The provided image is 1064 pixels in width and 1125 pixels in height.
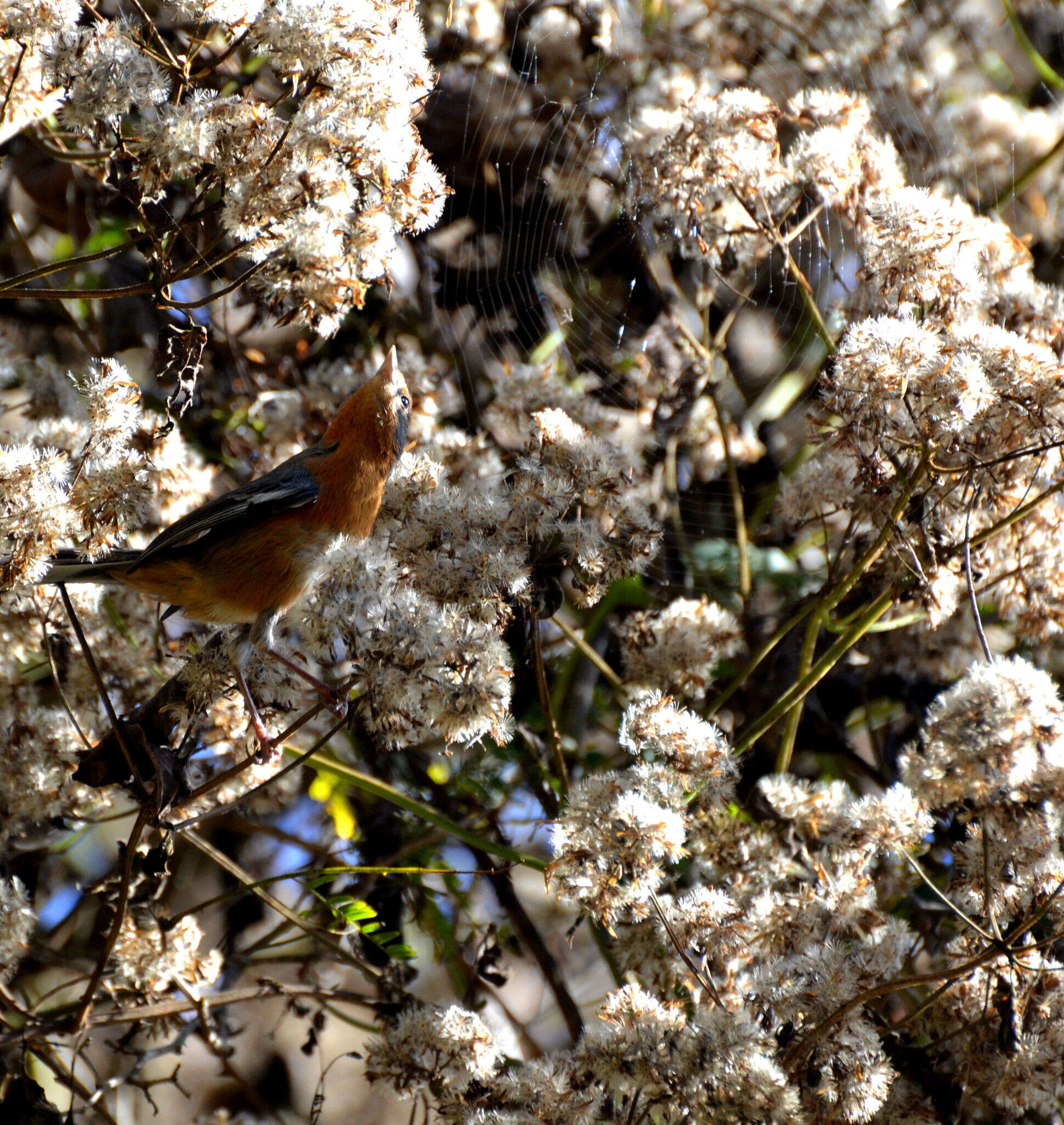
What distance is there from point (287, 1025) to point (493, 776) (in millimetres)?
2417

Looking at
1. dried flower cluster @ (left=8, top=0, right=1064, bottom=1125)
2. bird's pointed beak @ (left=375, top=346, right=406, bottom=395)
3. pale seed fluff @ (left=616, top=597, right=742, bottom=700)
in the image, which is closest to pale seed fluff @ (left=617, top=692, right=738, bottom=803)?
dried flower cluster @ (left=8, top=0, right=1064, bottom=1125)

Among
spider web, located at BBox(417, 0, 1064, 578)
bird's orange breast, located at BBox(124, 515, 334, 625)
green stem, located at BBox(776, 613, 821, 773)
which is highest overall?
spider web, located at BBox(417, 0, 1064, 578)

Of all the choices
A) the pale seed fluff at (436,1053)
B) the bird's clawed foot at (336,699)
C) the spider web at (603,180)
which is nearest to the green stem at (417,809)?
the bird's clawed foot at (336,699)

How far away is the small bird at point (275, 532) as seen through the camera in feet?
8.97

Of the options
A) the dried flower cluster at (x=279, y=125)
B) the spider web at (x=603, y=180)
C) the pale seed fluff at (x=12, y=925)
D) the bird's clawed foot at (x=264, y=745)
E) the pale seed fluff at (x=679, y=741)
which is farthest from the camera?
the spider web at (x=603, y=180)

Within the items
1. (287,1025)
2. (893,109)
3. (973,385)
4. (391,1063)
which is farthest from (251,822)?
(893,109)

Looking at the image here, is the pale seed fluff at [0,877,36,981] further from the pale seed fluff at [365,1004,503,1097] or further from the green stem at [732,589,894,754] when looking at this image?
the green stem at [732,589,894,754]

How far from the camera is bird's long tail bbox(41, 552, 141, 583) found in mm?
2416

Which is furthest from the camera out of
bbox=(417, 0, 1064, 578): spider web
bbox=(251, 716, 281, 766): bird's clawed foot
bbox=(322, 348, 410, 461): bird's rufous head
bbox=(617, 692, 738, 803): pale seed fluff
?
bbox=(417, 0, 1064, 578): spider web

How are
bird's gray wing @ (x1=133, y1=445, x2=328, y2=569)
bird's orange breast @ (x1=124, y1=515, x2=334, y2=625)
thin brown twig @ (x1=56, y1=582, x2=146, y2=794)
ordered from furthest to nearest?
1. bird's orange breast @ (x1=124, y1=515, x2=334, y2=625)
2. bird's gray wing @ (x1=133, y1=445, x2=328, y2=569)
3. thin brown twig @ (x1=56, y1=582, x2=146, y2=794)

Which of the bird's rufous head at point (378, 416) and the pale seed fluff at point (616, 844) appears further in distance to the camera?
the bird's rufous head at point (378, 416)

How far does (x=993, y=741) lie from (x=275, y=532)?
183cm

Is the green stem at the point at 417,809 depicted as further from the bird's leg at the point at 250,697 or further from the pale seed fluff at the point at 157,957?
the pale seed fluff at the point at 157,957

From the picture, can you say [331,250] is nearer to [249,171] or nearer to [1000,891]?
[249,171]
